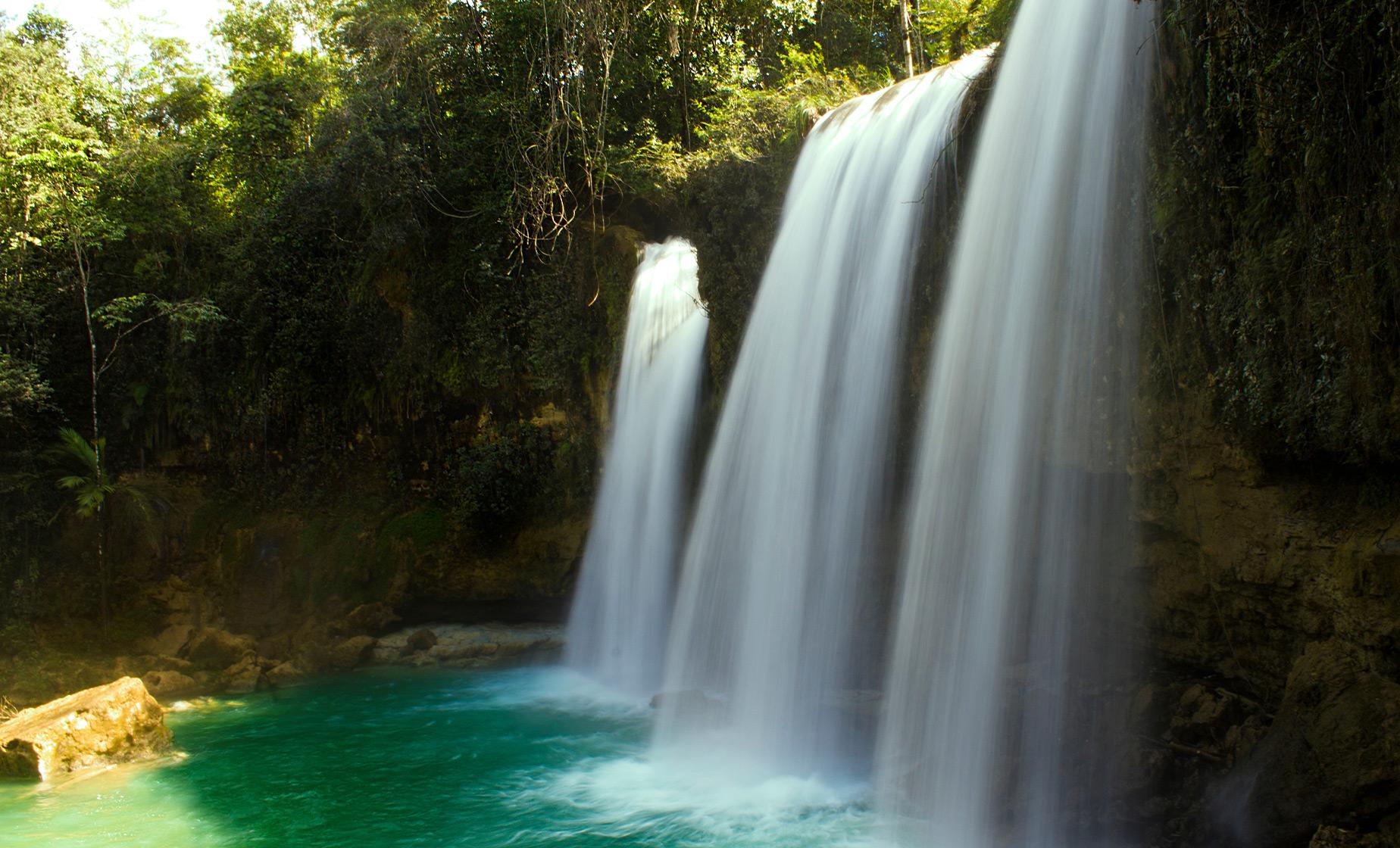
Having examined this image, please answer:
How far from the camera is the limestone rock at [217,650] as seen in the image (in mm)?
14023

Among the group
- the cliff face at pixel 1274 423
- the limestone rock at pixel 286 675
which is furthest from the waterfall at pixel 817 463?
the limestone rock at pixel 286 675

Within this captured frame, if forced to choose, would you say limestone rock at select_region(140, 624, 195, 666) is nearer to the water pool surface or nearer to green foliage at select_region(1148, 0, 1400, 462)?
the water pool surface

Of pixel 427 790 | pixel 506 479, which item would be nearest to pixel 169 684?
pixel 506 479

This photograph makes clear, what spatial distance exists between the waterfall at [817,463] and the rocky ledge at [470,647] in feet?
14.7

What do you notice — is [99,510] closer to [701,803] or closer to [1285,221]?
[701,803]

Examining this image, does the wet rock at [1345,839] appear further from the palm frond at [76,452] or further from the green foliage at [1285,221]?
the palm frond at [76,452]

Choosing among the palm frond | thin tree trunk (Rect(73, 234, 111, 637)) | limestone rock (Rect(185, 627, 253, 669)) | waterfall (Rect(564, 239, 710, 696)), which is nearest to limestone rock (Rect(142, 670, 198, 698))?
limestone rock (Rect(185, 627, 253, 669))

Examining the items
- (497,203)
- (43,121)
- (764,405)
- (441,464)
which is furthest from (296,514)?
(764,405)

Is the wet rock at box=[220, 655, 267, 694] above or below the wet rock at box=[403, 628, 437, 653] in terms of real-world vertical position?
below

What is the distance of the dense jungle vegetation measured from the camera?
15.0 metres

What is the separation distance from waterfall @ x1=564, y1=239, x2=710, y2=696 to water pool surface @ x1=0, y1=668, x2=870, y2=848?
1.11 meters

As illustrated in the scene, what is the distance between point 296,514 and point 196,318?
362cm

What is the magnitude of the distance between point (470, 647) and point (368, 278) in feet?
21.7

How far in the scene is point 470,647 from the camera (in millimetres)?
14766
